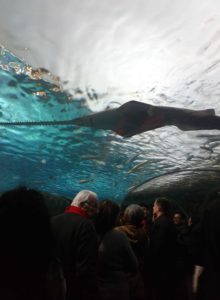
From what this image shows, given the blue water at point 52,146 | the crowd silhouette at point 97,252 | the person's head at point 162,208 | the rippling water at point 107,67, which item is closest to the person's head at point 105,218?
the crowd silhouette at point 97,252

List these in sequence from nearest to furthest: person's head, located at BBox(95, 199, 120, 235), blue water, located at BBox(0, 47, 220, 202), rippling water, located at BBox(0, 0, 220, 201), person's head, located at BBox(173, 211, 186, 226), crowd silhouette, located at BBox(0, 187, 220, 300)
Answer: crowd silhouette, located at BBox(0, 187, 220, 300)
person's head, located at BBox(95, 199, 120, 235)
rippling water, located at BBox(0, 0, 220, 201)
person's head, located at BBox(173, 211, 186, 226)
blue water, located at BBox(0, 47, 220, 202)

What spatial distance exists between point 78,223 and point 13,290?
5.85ft

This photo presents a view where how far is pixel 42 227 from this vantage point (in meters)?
1.61

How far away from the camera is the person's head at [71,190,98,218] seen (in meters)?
3.58

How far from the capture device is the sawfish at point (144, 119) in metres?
7.62

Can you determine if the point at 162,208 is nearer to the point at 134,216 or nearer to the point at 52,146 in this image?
the point at 134,216

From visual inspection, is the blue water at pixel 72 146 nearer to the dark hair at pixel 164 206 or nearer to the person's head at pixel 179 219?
the dark hair at pixel 164 206

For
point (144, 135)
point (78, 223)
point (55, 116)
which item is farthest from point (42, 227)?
point (144, 135)

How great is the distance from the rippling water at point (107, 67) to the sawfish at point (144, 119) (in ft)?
0.67

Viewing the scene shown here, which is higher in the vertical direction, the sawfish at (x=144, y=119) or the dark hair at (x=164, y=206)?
the sawfish at (x=144, y=119)

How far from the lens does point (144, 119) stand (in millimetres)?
7965

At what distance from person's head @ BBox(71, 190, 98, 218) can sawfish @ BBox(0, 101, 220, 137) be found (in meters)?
4.22

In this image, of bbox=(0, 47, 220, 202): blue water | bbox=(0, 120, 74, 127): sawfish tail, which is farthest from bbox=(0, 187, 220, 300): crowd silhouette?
bbox=(0, 120, 74, 127): sawfish tail

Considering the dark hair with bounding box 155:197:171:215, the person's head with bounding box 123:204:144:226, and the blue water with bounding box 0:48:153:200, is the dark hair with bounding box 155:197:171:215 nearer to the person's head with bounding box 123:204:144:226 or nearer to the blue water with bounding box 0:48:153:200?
the person's head with bounding box 123:204:144:226
